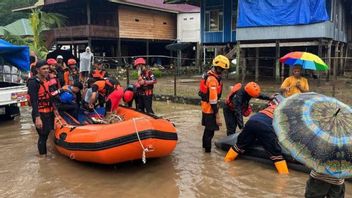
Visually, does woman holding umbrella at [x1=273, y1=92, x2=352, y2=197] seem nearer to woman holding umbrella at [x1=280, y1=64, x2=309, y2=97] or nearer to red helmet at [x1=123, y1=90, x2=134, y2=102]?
woman holding umbrella at [x1=280, y1=64, x2=309, y2=97]

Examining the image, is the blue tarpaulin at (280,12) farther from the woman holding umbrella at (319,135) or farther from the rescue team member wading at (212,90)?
the woman holding umbrella at (319,135)

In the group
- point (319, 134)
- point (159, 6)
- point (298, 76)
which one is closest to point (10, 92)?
point (298, 76)

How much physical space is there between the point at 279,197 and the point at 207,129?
193 cm

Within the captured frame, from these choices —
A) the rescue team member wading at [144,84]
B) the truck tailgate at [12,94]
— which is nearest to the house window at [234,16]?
the rescue team member wading at [144,84]

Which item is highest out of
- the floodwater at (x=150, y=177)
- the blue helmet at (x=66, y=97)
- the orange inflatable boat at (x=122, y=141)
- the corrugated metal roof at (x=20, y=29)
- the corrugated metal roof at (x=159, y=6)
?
the corrugated metal roof at (x=159, y=6)

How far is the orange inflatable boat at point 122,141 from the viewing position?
5273 mm

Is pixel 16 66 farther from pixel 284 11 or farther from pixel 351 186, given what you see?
pixel 284 11

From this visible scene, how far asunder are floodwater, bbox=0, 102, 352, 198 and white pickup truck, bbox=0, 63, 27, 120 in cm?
228

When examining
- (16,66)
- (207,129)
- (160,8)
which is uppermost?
(160,8)

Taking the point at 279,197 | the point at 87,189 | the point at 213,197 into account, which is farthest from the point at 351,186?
the point at 87,189

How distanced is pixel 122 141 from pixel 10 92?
5.00 metres

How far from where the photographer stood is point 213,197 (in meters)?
4.89

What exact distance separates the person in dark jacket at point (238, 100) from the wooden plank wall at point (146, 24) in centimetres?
1849

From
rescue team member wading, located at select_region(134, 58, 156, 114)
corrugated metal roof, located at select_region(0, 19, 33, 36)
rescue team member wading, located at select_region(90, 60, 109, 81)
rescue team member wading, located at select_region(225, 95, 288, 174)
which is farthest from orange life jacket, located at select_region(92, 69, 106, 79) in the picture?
corrugated metal roof, located at select_region(0, 19, 33, 36)
